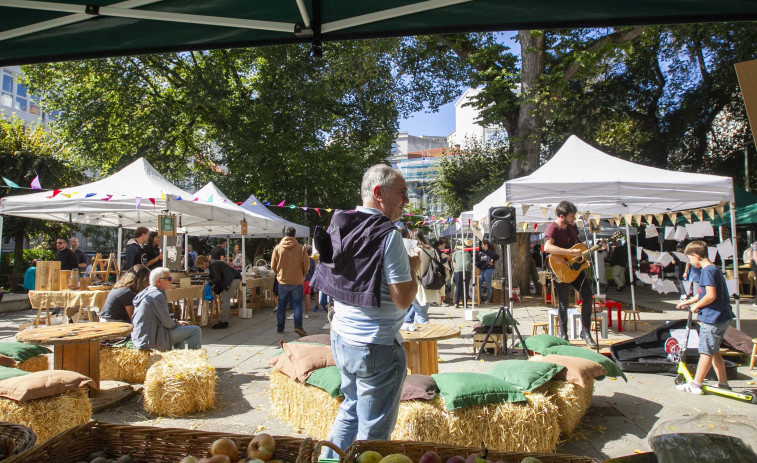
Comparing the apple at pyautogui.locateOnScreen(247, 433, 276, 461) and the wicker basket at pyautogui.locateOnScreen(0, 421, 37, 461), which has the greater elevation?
the apple at pyautogui.locateOnScreen(247, 433, 276, 461)

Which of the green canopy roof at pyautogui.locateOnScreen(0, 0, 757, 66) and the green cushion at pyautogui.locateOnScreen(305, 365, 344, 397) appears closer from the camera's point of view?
the green canopy roof at pyautogui.locateOnScreen(0, 0, 757, 66)

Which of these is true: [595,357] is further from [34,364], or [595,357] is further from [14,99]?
[14,99]

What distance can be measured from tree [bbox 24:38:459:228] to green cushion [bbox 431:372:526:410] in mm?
16170

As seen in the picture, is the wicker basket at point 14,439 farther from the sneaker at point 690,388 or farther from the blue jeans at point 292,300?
the blue jeans at point 292,300

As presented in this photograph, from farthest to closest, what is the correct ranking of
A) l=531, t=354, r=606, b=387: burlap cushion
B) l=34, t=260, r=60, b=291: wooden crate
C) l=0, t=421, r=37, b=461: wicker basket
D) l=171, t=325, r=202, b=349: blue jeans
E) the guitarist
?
1. l=34, t=260, r=60, b=291: wooden crate
2. the guitarist
3. l=171, t=325, r=202, b=349: blue jeans
4. l=531, t=354, r=606, b=387: burlap cushion
5. l=0, t=421, r=37, b=461: wicker basket

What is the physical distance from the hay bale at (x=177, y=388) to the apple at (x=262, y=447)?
10.5 ft

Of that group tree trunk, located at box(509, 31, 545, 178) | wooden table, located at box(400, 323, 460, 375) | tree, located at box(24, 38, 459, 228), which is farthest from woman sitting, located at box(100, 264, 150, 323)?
tree, located at box(24, 38, 459, 228)

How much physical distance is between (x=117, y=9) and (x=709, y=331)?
5.52m

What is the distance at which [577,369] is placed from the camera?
13.9 ft

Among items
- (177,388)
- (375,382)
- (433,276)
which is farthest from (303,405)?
(433,276)

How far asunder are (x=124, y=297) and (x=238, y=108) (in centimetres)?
1632

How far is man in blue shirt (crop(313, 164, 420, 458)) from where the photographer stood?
2.27 metres

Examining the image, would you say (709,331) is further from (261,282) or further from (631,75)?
(631,75)

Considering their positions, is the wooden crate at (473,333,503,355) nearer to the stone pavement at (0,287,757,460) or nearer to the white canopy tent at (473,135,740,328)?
the stone pavement at (0,287,757,460)
